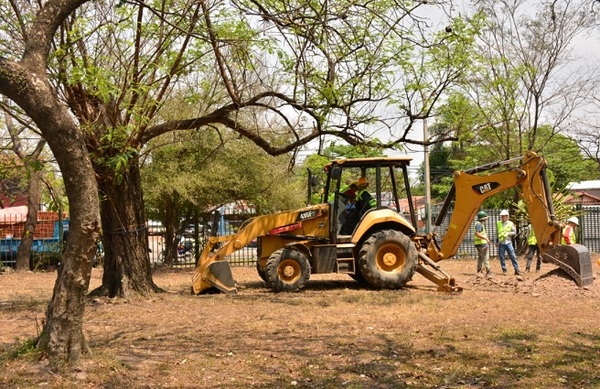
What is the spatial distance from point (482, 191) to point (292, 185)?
10.6 meters

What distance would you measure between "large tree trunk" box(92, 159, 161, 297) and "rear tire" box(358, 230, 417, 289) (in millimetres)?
4355

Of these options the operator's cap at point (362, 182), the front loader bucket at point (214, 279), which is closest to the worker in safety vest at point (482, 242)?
the operator's cap at point (362, 182)

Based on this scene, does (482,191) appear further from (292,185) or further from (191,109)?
(292,185)

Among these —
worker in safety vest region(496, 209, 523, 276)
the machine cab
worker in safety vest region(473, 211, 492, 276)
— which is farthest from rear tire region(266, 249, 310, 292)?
worker in safety vest region(496, 209, 523, 276)

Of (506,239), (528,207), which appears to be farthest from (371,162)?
(506,239)

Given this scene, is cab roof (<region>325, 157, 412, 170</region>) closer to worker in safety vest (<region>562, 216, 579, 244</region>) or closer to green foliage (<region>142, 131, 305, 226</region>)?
worker in safety vest (<region>562, 216, 579, 244</region>)

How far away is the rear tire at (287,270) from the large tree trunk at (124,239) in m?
2.50

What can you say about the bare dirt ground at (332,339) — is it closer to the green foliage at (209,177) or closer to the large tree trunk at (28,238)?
the green foliage at (209,177)

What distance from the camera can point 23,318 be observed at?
10.4m

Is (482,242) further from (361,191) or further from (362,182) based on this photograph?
(362,182)

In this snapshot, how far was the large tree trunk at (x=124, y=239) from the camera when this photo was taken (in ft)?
38.9

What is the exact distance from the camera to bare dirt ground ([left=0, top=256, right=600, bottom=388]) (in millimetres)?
6121

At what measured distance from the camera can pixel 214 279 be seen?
13328 mm

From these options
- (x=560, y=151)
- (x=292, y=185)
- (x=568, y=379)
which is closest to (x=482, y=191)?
(x=568, y=379)
